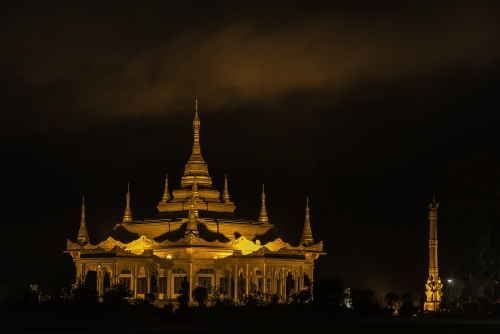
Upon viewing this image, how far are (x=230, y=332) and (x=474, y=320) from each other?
55.1 ft

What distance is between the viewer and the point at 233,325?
46.3 m

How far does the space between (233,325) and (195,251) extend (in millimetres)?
10406

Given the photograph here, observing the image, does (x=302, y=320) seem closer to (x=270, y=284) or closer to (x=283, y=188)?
(x=270, y=284)

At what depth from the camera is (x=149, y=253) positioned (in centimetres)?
5747

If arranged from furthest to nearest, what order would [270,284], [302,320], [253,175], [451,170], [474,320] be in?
[253,175] < [451,170] < [270,284] < [474,320] < [302,320]

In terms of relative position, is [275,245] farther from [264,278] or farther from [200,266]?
[200,266]

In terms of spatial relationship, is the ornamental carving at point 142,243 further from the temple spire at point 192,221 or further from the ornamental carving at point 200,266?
the ornamental carving at point 200,266

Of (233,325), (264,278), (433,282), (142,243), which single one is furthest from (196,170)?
(233,325)

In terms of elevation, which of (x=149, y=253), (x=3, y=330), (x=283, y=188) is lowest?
(x=3, y=330)

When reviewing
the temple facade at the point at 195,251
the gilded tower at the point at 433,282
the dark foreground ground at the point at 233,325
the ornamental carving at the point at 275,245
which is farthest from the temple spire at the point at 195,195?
the gilded tower at the point at 433,282

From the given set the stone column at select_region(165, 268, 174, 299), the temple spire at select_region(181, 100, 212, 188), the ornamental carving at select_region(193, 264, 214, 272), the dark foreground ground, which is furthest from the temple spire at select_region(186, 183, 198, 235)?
the dark foreground ground

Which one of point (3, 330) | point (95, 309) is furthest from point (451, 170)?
point (3, 330)

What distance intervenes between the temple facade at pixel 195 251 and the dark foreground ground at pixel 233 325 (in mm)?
9036

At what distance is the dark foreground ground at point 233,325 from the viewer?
43.3m
